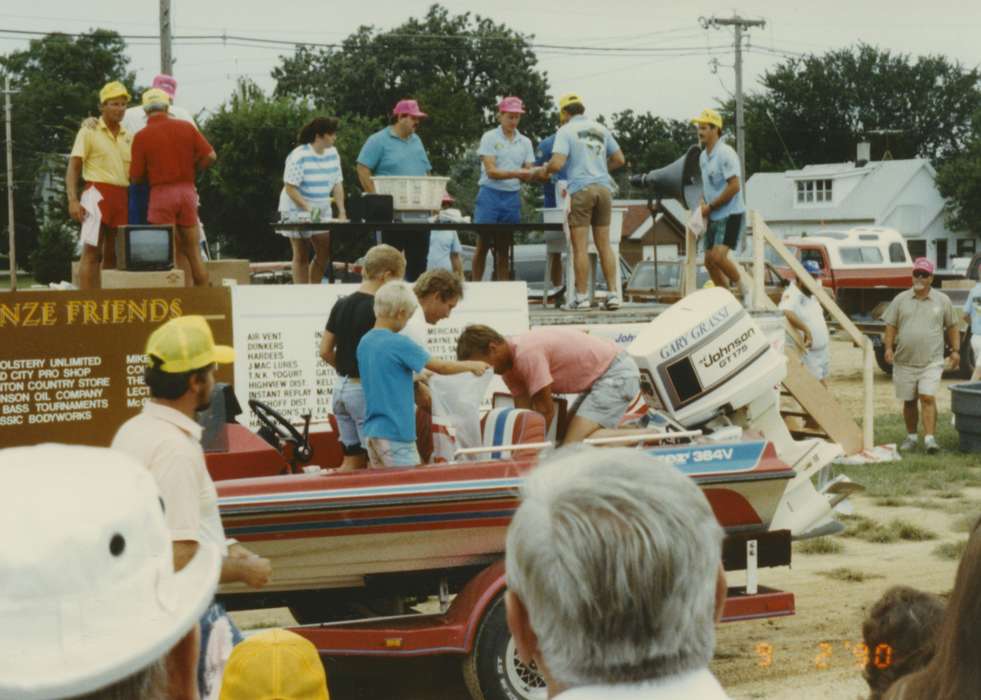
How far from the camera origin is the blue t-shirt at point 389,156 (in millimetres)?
12312

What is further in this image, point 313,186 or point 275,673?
point 313,186

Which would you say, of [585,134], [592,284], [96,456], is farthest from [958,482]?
[96,456]

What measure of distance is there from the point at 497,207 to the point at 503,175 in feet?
0.96

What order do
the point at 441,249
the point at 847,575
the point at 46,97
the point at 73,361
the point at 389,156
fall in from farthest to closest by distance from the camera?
the point at 46,97
the point at 441,249
the point at 389,156
the point at 847,575
the point at 73,361

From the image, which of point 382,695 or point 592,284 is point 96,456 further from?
point 592,284

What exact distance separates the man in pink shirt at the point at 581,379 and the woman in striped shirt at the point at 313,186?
4.71 meters

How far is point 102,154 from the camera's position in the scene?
10.9 m

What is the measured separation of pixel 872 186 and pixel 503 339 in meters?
67.2

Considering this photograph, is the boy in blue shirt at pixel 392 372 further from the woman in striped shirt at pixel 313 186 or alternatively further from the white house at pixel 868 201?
the white house at pixel 868 201

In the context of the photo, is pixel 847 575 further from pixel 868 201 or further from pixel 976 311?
pixel 868 201

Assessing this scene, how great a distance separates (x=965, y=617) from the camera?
99.1 inches

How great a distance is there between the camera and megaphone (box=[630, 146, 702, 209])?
12.7 metres

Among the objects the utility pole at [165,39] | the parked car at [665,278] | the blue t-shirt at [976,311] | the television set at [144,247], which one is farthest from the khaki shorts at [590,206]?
the utility pole at [165,39]

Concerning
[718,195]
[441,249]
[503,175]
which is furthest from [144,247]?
[718,195]
